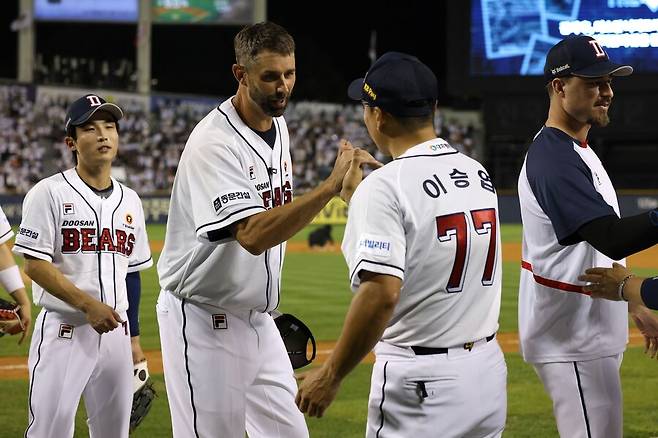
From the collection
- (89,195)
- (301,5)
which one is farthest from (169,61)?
(89,195)

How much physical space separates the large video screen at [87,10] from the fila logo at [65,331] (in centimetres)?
3077

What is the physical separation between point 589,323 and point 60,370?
231cm

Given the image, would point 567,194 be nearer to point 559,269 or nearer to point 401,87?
point 559,269

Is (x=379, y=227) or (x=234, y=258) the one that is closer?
(x=379, y=227)

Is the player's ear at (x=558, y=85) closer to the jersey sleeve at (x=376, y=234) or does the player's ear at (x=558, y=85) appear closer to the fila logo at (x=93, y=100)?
the jersey sleeve at (x=376, y=234)

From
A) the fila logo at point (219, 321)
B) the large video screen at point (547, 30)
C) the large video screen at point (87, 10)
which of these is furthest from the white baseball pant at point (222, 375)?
the large video screen at point (87, 10)

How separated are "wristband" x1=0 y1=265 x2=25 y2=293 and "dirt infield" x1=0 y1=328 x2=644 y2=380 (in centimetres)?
360

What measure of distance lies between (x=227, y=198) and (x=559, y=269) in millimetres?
1295

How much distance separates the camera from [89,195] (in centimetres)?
481

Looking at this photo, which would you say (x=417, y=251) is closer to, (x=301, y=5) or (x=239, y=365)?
(x=239, y=365)

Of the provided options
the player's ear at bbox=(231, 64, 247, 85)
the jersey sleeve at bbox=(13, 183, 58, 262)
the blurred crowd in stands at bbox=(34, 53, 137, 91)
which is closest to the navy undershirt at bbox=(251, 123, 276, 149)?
the player's ear at bbox=(231, 64, 247, 85)

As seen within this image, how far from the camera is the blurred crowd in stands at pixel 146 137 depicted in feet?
104

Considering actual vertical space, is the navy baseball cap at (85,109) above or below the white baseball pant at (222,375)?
above

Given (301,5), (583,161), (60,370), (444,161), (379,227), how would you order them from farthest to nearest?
(301,5) → (60,370) → (583,161) → (444,161) → (379,227)
